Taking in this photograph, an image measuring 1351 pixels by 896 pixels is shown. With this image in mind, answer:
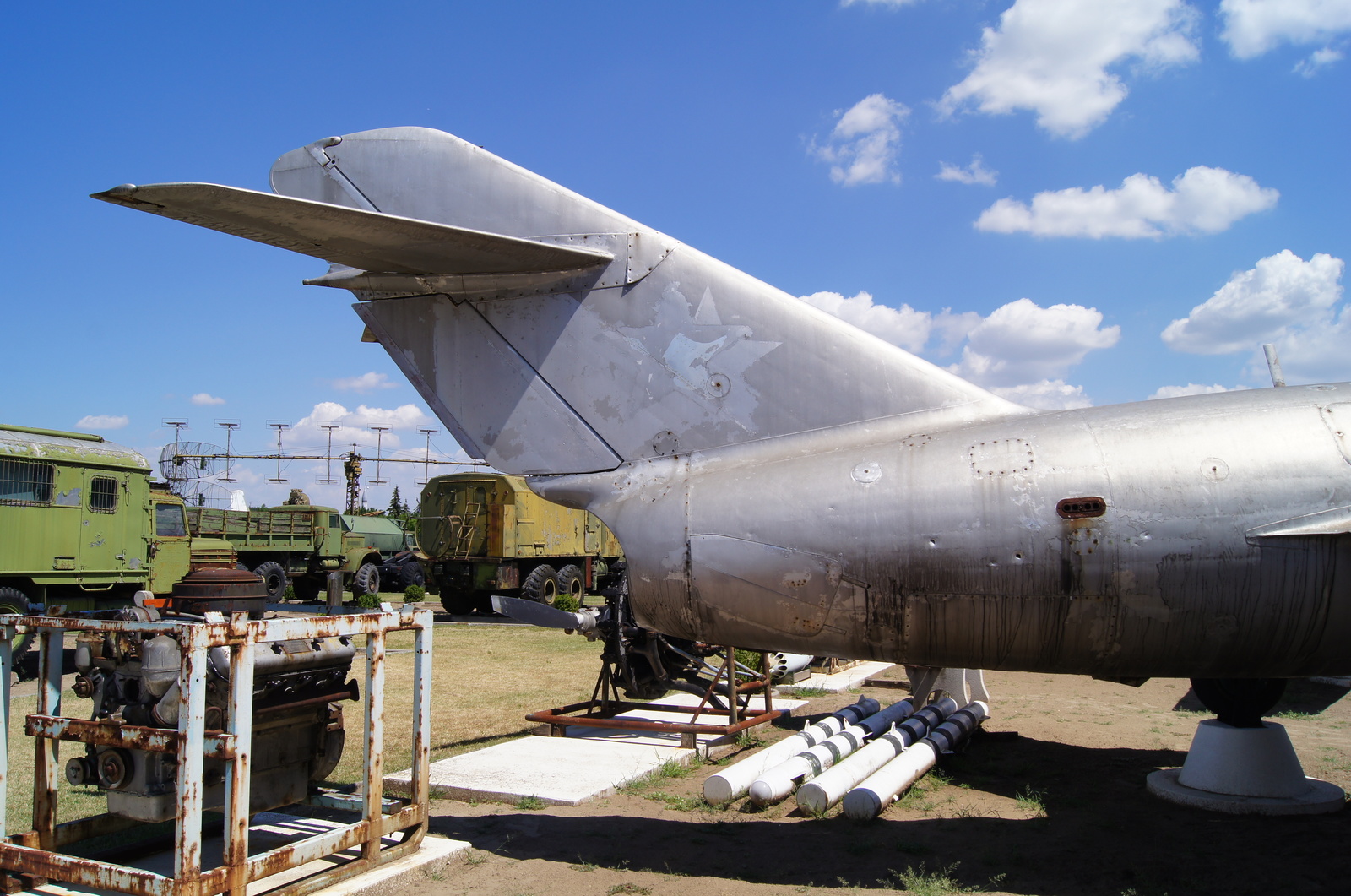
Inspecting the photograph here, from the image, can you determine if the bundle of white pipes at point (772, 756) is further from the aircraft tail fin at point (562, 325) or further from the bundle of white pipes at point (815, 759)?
the aircraft tail fin at point (562, 325)

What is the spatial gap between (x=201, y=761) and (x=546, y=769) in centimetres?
349

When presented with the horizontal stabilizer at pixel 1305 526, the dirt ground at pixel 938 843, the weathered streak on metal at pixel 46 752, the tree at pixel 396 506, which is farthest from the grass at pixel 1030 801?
the tree at pixel 396 506

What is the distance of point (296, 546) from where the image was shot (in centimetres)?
2183

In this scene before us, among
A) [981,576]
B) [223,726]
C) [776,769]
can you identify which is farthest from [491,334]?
[776,769]

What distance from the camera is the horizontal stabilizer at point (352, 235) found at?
12.3ft

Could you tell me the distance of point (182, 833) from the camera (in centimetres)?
380

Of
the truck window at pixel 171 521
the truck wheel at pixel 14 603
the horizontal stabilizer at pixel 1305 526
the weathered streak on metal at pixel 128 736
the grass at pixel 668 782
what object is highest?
the horizontal stabilizer at pixel 1305 526

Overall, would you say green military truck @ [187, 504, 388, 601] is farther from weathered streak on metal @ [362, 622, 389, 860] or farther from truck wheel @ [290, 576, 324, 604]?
weathered streak on metal @ [362, 622, 389, 860]

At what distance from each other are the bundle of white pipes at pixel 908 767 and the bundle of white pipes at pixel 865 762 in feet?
0.24

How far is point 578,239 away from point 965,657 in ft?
9.76

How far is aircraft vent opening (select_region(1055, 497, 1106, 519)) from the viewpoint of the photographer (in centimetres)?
383

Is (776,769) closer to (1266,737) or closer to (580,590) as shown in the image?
(1266,737)

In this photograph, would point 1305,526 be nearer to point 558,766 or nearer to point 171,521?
point 558,766

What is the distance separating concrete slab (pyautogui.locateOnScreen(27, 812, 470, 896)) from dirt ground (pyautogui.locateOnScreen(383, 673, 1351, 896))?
3.7 inches
